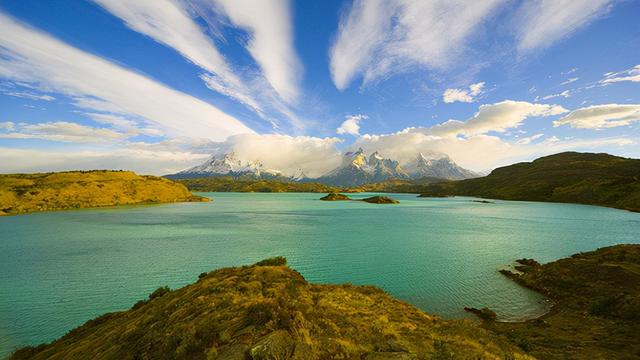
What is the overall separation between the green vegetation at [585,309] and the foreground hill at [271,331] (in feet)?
14.3

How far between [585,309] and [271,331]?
107ft

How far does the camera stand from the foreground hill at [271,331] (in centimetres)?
1342

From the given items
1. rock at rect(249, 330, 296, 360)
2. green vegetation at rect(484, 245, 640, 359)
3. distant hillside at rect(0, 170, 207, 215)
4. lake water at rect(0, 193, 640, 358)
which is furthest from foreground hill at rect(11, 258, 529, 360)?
distant hillside at rect(0, 170, 207, 215)

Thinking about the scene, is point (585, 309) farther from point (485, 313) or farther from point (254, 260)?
point (254, 260)

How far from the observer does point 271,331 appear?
14.1 metres

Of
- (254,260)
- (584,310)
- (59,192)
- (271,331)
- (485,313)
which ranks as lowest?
(254,260)

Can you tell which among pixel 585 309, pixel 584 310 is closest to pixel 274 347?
pixel 584 310

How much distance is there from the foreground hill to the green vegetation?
14.3 feet

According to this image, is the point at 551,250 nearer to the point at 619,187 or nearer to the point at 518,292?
the point at 518,292

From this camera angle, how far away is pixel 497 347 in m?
17.0

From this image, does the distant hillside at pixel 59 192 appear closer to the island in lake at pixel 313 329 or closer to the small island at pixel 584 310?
the island in lake at pixel 313 329

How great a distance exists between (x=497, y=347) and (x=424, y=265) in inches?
1164

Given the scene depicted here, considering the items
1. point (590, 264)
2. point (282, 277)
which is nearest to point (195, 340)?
point (282, 277)

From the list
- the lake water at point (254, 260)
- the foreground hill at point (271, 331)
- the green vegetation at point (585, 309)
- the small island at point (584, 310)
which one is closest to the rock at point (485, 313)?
the small island at point (584, 310)
